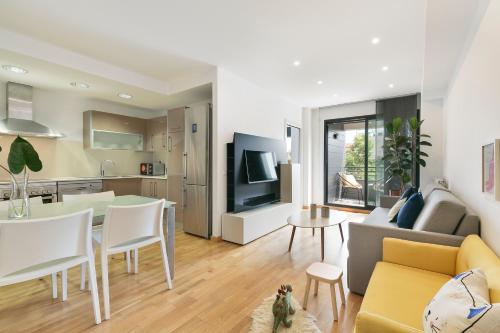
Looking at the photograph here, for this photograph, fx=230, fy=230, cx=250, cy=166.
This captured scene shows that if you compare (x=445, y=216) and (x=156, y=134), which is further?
(x=156, y=134)

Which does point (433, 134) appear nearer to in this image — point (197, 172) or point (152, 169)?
point (197, 172)

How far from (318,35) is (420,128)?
11.2 ft

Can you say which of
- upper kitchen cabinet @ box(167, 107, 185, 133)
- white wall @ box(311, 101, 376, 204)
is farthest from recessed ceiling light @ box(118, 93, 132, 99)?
white wall @ box(311, 101, 376, 204)

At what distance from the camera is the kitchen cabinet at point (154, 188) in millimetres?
4770

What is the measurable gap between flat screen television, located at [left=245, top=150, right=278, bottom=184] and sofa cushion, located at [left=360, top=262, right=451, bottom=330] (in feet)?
8.07

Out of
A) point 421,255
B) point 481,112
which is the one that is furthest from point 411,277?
point 481,112

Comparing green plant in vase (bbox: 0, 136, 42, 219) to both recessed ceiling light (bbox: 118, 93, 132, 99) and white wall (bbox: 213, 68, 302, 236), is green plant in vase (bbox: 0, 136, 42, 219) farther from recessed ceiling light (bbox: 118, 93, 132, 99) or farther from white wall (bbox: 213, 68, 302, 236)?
recessed ceiling light (bbox: 118, 93, 132, 99)

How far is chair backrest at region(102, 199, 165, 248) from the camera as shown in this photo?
6.06ft

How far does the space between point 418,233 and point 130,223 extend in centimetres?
240

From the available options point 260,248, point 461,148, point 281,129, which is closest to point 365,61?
point 461,148

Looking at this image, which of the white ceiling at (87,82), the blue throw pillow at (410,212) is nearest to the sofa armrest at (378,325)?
the blue throw pillow at (410,212)

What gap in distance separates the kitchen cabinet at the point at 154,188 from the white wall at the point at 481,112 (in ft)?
15.0

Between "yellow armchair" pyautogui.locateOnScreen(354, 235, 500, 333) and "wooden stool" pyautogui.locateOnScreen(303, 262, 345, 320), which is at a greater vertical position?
"yellow armchair" pyautogui.locateOnScreen(354, 235, 500, 333)

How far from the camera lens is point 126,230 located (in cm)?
195
